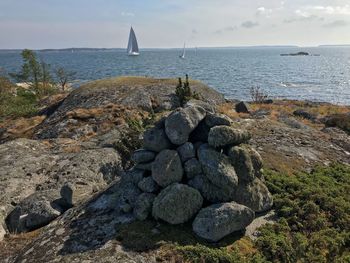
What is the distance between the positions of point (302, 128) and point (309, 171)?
12496 mm

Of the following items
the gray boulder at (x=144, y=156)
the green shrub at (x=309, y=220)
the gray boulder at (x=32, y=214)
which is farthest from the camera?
the gray boulder at (x=144, y=156)

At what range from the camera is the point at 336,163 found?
2345 cm

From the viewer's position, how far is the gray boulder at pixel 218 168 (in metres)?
15.1

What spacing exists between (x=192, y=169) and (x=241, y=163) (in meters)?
2.31

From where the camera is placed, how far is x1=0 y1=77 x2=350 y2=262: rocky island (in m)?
13.5

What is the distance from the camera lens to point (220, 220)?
1379 centimetres

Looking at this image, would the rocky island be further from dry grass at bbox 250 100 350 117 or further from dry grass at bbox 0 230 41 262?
dry grass at bbox 250 100 350 117

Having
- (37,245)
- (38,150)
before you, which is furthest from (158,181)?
(38,150)

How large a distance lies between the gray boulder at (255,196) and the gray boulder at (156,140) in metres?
3.95

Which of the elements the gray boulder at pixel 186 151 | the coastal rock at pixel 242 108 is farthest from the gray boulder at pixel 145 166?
the coastal rock at pixel 242 108

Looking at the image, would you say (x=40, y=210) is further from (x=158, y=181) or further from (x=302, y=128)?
(x=302, y=128)

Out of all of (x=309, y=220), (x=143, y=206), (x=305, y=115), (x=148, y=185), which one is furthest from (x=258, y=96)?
(x=143, y=206)

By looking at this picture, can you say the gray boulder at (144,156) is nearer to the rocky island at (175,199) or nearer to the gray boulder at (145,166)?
the rocky island at (175,199)

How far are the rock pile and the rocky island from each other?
44mm
